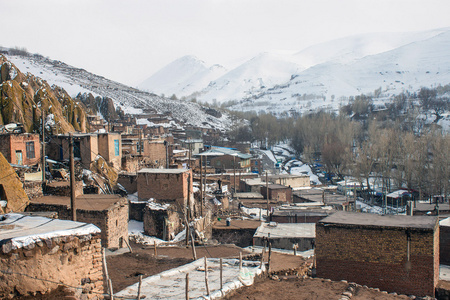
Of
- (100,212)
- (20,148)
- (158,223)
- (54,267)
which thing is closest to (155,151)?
(20,148)

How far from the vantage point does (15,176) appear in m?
13.8

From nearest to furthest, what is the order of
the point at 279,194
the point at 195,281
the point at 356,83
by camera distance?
1. the point at 195,281
2. the point at 279,194
3. the point at 356,83

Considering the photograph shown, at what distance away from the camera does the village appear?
562cm

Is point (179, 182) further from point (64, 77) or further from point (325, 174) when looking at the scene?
point (64, 77)

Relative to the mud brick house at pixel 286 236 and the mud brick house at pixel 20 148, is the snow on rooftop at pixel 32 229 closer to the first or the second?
the mud brick house at pixel 286 236

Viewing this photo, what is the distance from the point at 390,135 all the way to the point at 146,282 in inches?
2008

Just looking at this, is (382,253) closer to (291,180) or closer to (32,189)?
(32,189)

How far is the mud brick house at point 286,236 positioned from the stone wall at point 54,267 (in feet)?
34.3

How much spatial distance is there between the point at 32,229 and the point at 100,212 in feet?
26.3

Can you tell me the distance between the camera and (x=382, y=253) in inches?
424

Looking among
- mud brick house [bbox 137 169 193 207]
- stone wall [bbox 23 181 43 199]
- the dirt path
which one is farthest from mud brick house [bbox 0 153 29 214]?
the dirt path

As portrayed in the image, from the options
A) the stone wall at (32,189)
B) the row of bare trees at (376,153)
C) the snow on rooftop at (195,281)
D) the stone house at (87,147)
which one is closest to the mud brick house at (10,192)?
the stone wall at (32,189)

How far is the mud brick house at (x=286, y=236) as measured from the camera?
16.5 metres

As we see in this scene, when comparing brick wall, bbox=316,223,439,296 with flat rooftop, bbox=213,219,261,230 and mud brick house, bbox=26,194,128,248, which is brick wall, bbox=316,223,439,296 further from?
flat rooftop, bbox=213,219,261,230
